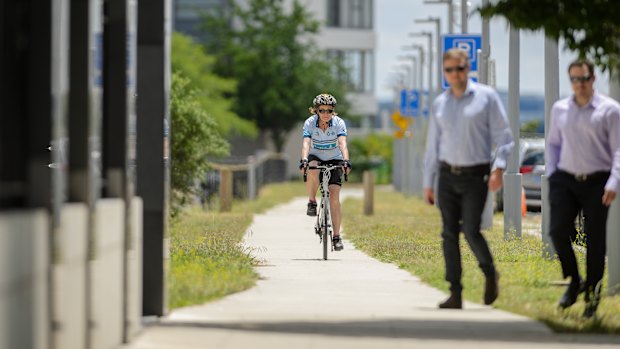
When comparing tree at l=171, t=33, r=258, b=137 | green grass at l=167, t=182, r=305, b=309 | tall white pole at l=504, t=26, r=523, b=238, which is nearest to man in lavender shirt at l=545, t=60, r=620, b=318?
green grass at l=167, t=182, r=305, b=309

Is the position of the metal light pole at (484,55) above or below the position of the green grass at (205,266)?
above

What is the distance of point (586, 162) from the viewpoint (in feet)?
38.2

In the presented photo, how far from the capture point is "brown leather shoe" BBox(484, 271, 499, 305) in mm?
12203

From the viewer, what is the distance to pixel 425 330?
1070 centimetres

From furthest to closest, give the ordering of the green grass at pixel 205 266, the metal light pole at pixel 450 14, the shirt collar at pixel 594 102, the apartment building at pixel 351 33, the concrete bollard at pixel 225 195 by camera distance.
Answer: the apartment building at pixel 351 33, the metal light pole at pixel 450 14, the concrete bollard at pixel 225 195, the green grass at pixel 205 266, the shirt collar at pixel 594 102


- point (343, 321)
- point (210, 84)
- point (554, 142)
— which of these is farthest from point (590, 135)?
point (210, 84)

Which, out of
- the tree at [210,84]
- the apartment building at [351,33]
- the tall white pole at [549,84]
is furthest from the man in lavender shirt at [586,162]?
the apartment building at [351,33]

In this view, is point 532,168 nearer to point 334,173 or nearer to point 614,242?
point 334,173

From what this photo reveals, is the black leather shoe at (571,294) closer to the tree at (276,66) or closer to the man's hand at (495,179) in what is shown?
the man's hand at (495,179)

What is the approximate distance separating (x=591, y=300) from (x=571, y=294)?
41 centimetres

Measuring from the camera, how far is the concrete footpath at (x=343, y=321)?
10.0 metres

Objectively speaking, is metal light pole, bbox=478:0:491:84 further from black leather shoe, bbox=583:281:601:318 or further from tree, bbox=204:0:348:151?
tree, bbox=204:0:348:151

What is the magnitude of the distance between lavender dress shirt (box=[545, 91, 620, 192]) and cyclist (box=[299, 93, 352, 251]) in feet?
20.1

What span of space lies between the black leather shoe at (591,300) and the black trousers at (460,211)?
2.44 ft
